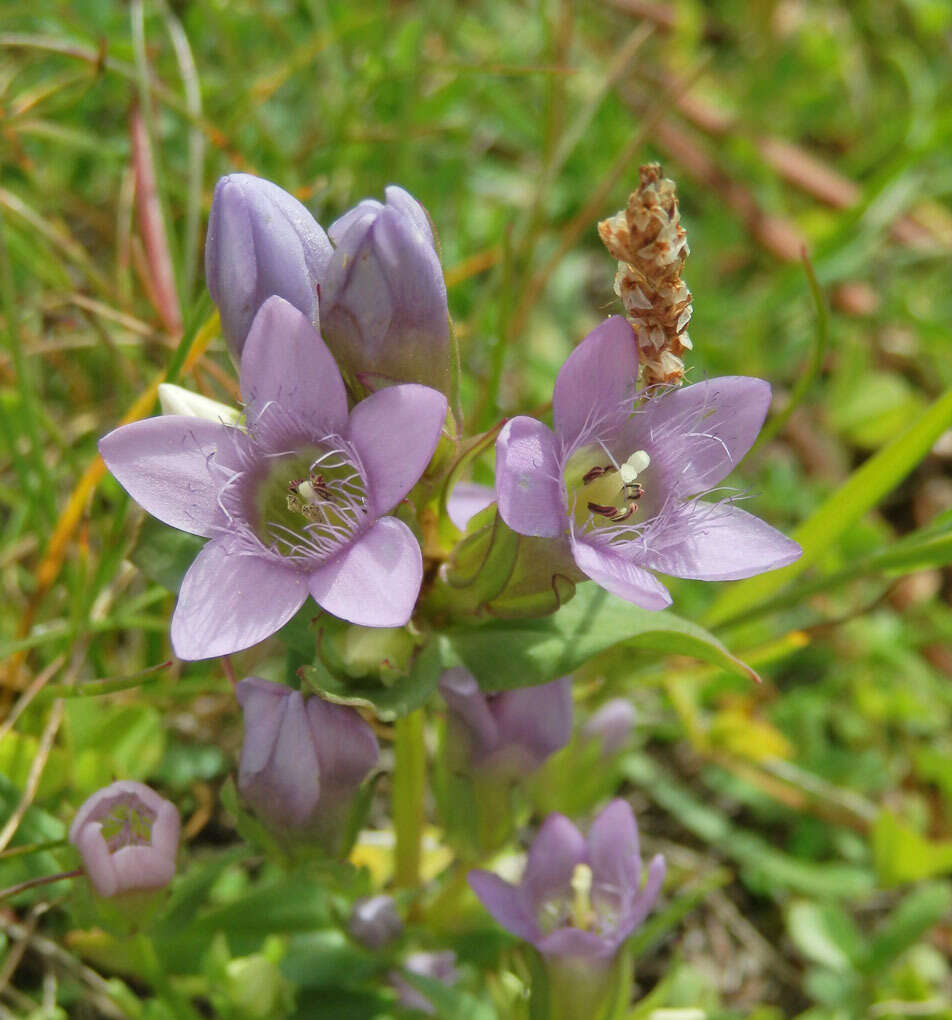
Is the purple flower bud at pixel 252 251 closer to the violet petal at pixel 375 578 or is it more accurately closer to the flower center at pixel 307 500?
the flower center at pixel 307 500

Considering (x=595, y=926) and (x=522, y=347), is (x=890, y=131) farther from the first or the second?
(x=595, y=926)

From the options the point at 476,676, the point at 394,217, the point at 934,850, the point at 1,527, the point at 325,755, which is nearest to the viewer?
the point at 394,217

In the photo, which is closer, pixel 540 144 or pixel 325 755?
pixel 325 755

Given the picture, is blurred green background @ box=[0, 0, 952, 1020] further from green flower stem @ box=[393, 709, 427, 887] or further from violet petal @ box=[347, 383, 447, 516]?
violet petal @ box=[347, 383, 447, 516]

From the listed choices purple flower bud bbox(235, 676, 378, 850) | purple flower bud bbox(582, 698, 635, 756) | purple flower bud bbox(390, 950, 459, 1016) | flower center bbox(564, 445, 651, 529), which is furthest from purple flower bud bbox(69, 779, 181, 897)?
purple flower bud bbox(582, 698, 635, 756)

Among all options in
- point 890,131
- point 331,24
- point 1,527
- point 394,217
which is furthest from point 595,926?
point 890,131

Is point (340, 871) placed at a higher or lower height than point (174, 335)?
lower

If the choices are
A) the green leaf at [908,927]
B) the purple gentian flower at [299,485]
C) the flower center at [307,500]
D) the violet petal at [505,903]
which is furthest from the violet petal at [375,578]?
the green leaf at [908,927]
